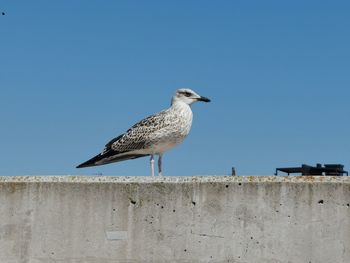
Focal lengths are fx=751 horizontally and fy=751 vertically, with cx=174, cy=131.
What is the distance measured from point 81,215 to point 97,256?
0.42 m

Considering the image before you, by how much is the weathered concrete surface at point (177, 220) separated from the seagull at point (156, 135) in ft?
4.30

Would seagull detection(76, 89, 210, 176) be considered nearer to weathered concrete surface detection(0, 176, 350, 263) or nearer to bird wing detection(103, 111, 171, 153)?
bird wing detection(103, 111, 171, 153)

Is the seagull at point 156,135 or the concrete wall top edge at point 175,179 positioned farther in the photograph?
the seagull at point 156,135

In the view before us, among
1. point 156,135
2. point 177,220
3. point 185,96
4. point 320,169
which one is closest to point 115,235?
point 177,220

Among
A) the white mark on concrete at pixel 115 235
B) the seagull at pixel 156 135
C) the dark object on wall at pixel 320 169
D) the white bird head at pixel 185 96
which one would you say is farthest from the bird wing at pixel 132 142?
the dark object on wall at pixel 320 169

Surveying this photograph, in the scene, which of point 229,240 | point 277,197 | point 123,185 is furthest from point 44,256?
point 277,197

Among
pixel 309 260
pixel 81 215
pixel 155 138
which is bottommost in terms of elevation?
pixel 309 260

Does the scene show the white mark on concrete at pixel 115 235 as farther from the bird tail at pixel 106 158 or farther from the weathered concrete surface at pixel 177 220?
the bird tail at pixel 106 158

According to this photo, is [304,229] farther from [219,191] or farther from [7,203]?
[7,203]

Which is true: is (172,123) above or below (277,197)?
above

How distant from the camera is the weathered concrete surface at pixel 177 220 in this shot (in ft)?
23.0

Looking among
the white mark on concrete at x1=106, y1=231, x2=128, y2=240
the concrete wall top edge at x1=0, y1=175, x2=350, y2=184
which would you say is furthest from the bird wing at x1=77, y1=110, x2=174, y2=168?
the white mark on concrete at x1=106, y1=231, x2=128, y2=240

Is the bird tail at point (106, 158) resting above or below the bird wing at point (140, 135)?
below

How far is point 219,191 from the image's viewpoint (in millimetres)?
7098
